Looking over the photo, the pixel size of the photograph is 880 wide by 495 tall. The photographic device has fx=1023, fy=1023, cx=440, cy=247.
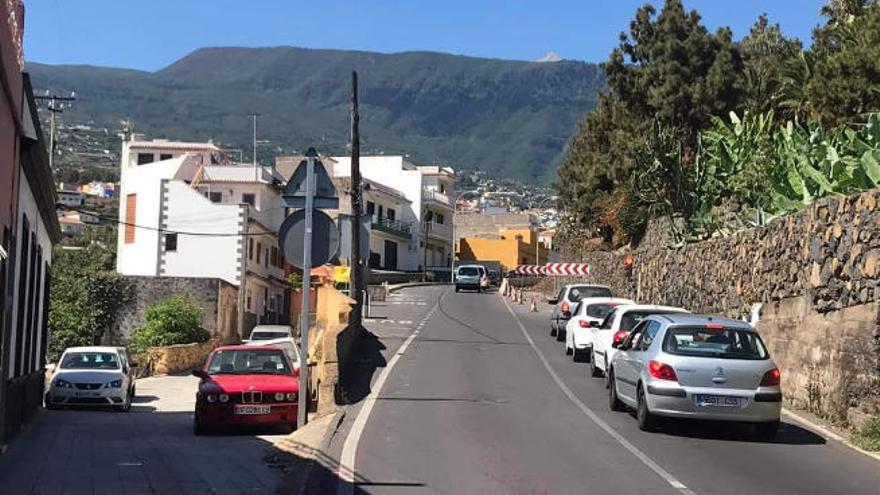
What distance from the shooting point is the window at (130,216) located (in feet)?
199

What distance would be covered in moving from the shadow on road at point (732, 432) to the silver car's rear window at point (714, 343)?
1173 millimetres

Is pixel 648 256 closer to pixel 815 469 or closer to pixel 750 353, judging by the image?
pixel 750 353

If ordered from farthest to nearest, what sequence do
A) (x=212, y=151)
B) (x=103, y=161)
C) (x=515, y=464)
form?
→ (x=103, y=161) < (x=212, y=151) < (x=515, y=464)

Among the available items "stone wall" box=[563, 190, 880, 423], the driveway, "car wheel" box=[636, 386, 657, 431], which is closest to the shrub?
the driveway

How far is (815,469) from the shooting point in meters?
11.7

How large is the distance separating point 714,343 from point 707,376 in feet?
2.41

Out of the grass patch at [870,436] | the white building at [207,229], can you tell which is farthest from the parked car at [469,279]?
the grass patch at [870,436]

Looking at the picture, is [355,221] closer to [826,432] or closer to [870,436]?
[826,432]

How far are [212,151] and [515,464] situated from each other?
73164 mm

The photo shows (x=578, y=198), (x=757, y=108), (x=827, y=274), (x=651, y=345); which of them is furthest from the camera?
(x=578, y=198)

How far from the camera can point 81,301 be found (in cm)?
4603

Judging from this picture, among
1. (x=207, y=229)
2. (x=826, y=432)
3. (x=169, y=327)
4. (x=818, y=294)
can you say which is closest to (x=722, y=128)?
(x=818, y=294)

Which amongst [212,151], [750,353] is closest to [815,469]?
[750,353]

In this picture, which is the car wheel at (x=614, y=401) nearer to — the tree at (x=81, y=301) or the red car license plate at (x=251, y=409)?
the red car license plate at (x=251, y=409)
